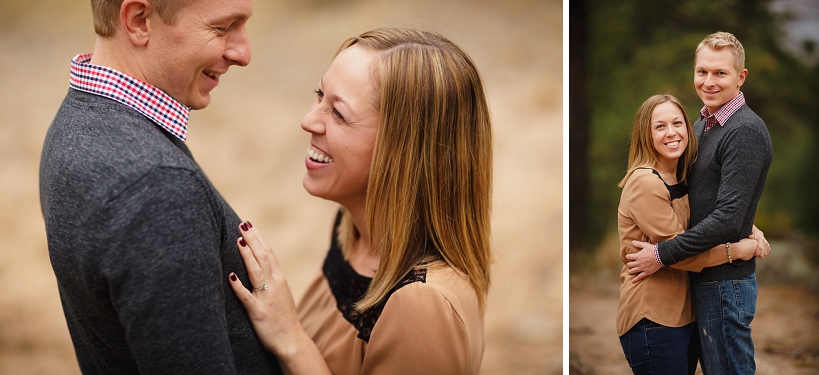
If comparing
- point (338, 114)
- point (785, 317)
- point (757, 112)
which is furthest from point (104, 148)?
point (785, 317)

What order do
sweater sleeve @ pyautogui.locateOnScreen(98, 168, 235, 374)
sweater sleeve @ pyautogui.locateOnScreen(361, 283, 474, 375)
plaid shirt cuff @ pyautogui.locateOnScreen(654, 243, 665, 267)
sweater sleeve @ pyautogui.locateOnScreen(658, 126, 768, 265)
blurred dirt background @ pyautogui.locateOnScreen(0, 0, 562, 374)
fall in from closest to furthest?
sweater sleeve @ pyautogui.locateOnScreen(98, 168, 235, 374)
sweater sleeve @ pyautogui.locateOnScreen(658, 126, 768, 265)
plaid shirt cuff @ pyautogui.locateOnScreen(654, 243, 665, 267)
sweater sleeve @ pyautogui.locateOnScreen(361, 283, 474, 375)
blurred dirt background @ pyautogui.locateOnScreen(0, 0, 562, 374)

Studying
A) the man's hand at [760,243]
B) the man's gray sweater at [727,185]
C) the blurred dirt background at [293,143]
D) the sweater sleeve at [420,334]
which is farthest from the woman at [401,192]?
the blurred dirt background at [293,143]

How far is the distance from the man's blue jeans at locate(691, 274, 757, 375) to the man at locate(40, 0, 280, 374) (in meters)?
1.13

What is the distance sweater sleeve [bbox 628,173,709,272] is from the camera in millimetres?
1658

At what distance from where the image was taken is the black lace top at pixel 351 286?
1956 mm

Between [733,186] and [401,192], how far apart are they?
90cm

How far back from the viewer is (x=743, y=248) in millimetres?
1619

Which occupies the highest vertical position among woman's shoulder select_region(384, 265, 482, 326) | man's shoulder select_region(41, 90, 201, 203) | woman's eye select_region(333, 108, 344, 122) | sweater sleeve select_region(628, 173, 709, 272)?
woman's eye select_region(333, 108, 344, 122)

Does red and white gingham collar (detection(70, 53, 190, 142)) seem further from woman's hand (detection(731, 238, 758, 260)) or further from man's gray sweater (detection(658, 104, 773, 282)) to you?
woman's hand (detection(731, 238, 758, 260))

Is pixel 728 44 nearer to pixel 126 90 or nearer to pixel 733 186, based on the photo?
pixel 733 186

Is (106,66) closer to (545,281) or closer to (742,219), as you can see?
(742,219)

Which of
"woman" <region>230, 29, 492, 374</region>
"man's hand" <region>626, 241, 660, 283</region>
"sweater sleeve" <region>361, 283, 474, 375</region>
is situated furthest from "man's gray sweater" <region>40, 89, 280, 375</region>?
"man's hand" <region>626, 241, 660, 283</region>

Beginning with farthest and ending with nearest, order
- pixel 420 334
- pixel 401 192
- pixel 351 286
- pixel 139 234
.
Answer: pixel 351 286, pixel 401 192, pixel 420 334, pixel 139 234

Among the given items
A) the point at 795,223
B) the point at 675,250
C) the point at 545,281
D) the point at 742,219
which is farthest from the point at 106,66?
the point at 545,281
